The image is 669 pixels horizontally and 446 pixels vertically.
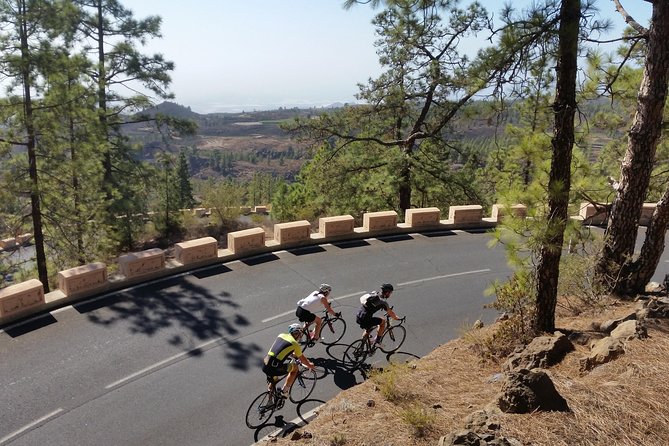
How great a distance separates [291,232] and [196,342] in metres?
6.29

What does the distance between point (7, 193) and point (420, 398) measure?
14.1 metres

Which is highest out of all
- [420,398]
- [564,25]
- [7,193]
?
[564,25]

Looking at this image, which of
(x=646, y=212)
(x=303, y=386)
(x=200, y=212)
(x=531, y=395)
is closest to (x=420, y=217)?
(x=646, y=212)

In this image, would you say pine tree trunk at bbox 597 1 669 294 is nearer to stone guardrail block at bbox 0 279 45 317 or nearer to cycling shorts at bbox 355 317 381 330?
cycling shorts at bbox 355 317 381 330

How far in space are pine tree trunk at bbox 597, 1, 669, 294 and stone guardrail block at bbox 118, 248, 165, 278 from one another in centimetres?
1132

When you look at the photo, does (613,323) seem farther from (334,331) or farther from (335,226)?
A: (335,226)

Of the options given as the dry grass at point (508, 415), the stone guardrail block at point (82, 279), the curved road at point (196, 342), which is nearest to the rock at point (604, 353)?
the dry grass at point (508, 415)

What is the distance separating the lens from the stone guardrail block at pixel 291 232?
15.8 meters

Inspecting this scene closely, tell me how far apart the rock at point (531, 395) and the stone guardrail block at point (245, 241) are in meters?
10.8

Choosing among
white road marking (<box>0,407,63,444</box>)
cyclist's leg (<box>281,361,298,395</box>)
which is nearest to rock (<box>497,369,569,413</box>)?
cyclist's leg (<box>281,361,298,395</box>)

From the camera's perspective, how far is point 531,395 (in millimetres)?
5480

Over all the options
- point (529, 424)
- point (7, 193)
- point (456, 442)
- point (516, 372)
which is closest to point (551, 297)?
point (516, 372)

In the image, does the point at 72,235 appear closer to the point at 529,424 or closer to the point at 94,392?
the point at 94,392

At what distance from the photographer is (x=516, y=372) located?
574 centimetres
